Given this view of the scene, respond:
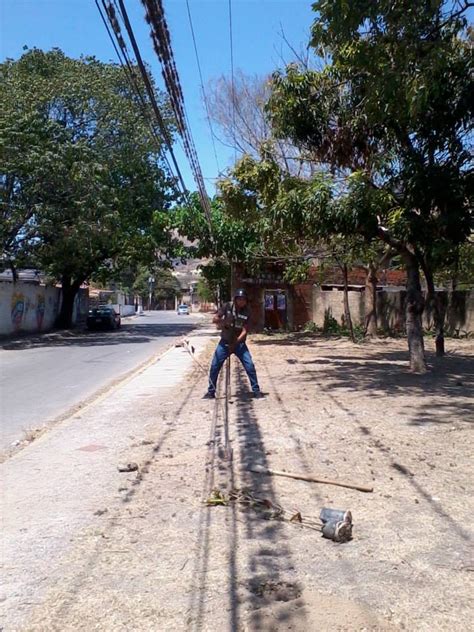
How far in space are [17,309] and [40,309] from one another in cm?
375

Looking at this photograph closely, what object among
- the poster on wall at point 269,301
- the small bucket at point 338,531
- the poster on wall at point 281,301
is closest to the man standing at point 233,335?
the small bucket at point 338,531

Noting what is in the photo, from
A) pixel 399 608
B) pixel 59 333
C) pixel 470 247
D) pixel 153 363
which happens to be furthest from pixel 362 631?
pixel 59 333

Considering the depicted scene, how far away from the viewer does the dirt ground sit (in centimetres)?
343

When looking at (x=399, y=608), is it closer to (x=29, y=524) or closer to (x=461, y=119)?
(x=29, y=524)

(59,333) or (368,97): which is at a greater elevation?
(368,97)

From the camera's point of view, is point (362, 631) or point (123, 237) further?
point (123, 237)

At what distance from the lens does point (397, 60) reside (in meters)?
9.36

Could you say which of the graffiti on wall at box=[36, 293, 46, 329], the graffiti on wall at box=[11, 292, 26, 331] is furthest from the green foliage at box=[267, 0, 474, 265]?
the graffiti on wall at box=[36, 293, 46, 329]

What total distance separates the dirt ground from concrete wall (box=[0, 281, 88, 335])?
2243 cm

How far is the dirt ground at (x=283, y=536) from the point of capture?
3434 millimetres

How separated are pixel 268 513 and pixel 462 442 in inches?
115

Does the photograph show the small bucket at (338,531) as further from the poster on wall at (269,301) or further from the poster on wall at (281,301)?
the poster on wall at (281,301)

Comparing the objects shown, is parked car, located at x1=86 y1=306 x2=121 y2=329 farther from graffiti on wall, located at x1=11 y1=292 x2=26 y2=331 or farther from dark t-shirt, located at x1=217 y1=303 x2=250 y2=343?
dark t-shirt, located at x1=217 y1=303 x2=250 y2=343

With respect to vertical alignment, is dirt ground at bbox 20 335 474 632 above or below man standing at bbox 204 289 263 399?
below
